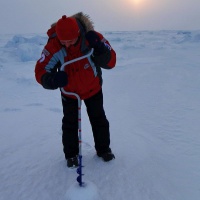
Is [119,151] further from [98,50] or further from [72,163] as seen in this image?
[98,50]

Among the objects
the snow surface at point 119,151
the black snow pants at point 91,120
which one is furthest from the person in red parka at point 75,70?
the snow surface at point 119,151

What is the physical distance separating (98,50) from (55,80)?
0.38 metres

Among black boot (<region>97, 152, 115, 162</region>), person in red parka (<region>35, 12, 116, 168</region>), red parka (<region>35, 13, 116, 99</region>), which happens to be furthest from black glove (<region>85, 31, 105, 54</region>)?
black boot (<region>97, 152, 115, 162</region>)

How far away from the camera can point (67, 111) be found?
2223 millimetres

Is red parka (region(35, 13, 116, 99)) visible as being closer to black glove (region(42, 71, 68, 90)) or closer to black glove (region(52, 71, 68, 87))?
black glove (region(42, 71, 68, 90))

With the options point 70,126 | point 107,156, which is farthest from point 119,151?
point 70,126

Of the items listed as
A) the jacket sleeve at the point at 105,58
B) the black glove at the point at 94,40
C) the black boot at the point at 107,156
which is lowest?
the black boot at the point at 107,156

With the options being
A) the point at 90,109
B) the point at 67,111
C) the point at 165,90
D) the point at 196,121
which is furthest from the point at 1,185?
the point at 165,90

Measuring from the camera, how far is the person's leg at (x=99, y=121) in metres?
2.25

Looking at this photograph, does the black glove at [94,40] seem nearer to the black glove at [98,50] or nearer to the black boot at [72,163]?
the black glove at [98,50]

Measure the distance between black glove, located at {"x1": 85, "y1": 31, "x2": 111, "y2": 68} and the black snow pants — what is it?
321mm

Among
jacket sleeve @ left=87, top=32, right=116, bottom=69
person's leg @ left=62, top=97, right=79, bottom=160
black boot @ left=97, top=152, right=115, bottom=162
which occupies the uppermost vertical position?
jacket sleeve @ left=87, top=32, right=116, bottom=69

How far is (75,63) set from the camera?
6.64 ft

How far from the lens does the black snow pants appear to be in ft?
7.30
